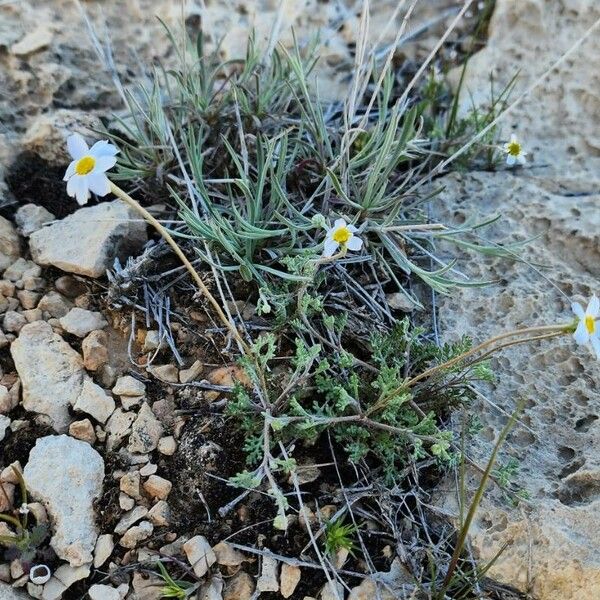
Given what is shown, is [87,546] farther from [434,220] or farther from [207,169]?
[434,220]

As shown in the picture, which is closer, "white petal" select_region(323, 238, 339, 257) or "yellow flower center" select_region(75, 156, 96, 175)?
"yellow flower center" select_region(75, 156, 96, 175)

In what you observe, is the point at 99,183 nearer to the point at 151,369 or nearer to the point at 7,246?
the point at 151,369

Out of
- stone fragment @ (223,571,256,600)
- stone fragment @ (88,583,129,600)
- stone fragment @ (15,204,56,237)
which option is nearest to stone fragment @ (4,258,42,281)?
stone fragment @ (15,204,56,237)

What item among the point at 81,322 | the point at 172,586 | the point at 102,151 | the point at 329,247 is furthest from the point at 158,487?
the point at 102,151

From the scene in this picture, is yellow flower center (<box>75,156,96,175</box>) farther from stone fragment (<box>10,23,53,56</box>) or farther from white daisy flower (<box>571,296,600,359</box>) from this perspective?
stone fragment (<box>10,23,53,56</box>)

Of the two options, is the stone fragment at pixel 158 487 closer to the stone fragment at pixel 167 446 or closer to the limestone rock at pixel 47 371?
the stone fragment at pixel 167 446

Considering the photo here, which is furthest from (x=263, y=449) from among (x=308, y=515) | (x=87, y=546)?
(x=87, y=546)

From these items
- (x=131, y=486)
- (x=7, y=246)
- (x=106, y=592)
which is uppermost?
(x=7, y=246)

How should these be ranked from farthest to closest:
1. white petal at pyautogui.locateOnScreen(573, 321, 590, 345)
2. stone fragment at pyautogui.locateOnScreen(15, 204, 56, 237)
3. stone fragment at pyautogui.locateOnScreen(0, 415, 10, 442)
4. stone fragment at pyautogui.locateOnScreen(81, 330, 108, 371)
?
stone fragment at pyautogui.locateOnScreen(15, 204, 56, 237), stone fragment at pyautogui.locateOnScreen(81, 330, 108, 371), stone fragment at pyautogui.locateOnScreen(0, 415, 10, 442), white petal at pyautogui.locateOnScreen(573, 321, 590, 345)

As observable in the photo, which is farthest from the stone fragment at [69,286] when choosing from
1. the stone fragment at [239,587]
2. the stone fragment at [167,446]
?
the stone fragment at [239,587]
